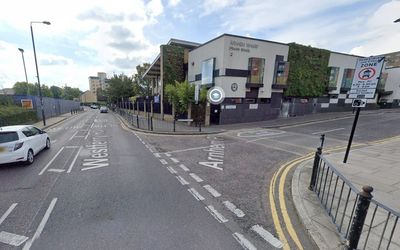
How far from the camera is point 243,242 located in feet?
10.9

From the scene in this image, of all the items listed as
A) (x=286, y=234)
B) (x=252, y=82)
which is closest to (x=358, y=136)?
(x=252, y=82)

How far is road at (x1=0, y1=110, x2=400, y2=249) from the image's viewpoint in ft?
11.1

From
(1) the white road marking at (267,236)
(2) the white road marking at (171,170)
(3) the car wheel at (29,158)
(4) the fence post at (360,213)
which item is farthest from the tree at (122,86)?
(4) the fence post at (360,213)

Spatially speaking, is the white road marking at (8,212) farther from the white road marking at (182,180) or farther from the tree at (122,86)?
the tree at (122,86)

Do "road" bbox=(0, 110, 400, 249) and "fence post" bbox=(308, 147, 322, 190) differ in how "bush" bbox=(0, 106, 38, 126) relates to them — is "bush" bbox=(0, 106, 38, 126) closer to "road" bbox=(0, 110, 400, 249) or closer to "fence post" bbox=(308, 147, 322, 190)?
"road" bbox=(0, 110, 400, 249)

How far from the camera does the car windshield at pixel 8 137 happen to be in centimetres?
706

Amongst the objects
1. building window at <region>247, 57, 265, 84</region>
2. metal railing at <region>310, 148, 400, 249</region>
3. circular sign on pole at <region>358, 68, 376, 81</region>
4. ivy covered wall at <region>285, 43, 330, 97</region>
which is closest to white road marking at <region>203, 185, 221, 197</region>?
metal railing at <region>310, 148, 400, 249</region>

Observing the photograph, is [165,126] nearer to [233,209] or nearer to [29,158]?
[29,158]

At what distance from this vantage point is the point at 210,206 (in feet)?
14.7

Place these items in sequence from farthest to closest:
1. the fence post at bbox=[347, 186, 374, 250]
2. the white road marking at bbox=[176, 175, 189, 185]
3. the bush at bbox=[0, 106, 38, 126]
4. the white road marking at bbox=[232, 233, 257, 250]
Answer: the bush at bbox=[0, 106, 38, 126] < the white road marking at bbox=[176, 175, 189, 185] < the white road marking at bbox=[232, 233, 257, 250] < the fence post at bbox=[347, 186, 374, 250]

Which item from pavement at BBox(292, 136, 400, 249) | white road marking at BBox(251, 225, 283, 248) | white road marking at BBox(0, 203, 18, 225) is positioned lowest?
white road marking at BBox(0, 203, 18, 225)

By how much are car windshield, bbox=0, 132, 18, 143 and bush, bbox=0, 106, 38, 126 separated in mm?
12627

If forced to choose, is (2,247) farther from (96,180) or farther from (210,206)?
(210,206)

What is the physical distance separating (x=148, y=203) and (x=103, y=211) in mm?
955
